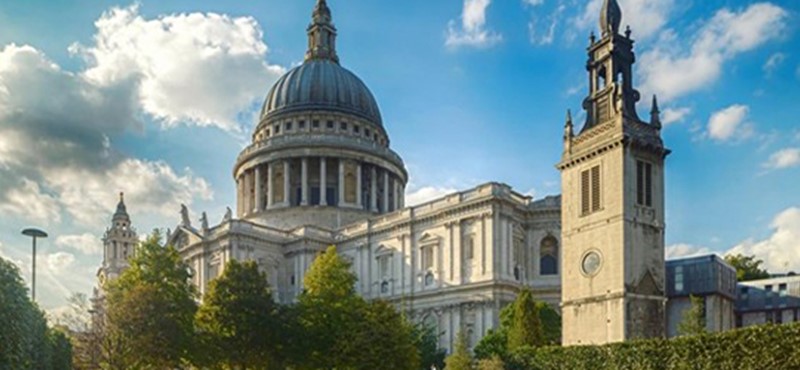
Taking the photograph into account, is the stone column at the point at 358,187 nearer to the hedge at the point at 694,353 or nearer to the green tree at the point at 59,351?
the hedge at the point at 694,353

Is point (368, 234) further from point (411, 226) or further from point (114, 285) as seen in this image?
point (114, 285)

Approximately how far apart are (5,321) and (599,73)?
114 feet

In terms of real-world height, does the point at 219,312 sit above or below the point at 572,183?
below

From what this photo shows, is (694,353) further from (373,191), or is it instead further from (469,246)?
(373,191)

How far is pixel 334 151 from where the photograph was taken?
100 meters

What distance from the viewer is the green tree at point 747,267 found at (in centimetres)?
7938

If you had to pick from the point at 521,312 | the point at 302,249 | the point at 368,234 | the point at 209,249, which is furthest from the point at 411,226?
the point at 521,312

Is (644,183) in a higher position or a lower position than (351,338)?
higher

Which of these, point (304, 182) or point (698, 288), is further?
point (304, 182)

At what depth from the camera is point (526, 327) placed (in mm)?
51188

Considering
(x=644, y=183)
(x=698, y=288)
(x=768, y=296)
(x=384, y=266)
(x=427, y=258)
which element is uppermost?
(x=644, y=183)

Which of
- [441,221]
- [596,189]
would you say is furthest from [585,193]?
[441,221]

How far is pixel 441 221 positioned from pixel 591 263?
98.8 feet

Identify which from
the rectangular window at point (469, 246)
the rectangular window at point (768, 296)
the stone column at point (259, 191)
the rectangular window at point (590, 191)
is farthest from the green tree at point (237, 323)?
the stone column at point (259, 191)
